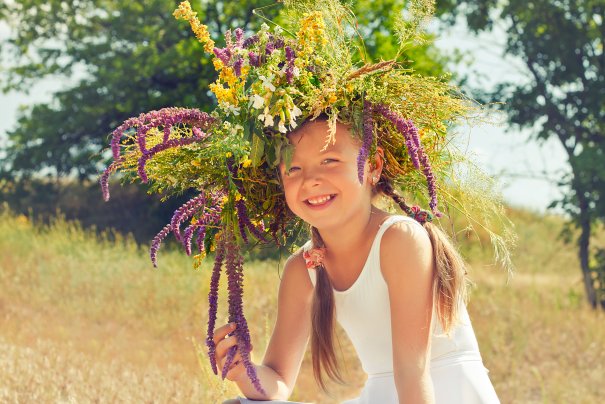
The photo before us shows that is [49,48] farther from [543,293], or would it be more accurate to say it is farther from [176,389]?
[176,389]

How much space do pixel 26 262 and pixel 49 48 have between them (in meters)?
6.84

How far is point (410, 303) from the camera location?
118 inches

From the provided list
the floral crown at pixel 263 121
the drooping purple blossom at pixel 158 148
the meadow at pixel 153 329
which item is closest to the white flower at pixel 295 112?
the floral crown at pixel 263 121

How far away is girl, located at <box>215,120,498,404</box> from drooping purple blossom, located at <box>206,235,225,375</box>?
0.28 ft

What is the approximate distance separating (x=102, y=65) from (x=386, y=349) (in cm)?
1339

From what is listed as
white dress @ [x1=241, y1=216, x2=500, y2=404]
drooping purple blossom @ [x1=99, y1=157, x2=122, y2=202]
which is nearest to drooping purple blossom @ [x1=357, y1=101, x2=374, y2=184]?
white dress @ [x1=241, y1=216, x2=500, y2=404]

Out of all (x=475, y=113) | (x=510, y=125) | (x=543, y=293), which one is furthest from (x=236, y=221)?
(x=510, y=125)

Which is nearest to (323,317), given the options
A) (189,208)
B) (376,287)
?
(376,287)

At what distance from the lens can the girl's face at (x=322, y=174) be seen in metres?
3.15

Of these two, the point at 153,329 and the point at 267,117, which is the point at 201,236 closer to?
the point at 267,117

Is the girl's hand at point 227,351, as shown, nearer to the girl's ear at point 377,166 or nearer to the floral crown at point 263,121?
the floral crown at point 263,121

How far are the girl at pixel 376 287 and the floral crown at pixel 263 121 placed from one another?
0.09 m

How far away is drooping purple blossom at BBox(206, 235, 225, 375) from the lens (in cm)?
295

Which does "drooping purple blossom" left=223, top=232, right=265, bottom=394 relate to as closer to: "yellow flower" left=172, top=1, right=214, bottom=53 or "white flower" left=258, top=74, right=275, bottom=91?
"white flower" left=258, top=74, right=275, bottom=91
